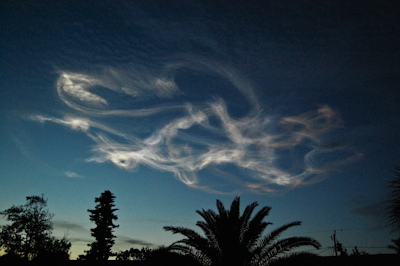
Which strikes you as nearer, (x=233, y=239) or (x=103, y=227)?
(x=233, y=239)

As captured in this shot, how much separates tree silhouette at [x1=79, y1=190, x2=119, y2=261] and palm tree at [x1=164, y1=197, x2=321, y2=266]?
96.3ft

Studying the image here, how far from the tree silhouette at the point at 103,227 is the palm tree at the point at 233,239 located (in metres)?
29.3

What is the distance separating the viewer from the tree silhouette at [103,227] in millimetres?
38062

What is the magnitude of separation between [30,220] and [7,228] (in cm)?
266

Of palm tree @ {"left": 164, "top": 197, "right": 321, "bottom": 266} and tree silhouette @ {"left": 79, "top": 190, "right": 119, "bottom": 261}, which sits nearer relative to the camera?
palm tree @ {"left": 164, "top": 197, "right": 321, "bottom": 266}

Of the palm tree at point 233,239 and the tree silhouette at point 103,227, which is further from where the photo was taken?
the tree silhouette at point 103,227

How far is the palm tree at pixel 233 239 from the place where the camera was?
45.8ft

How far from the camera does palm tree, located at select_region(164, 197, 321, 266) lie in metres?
14.0

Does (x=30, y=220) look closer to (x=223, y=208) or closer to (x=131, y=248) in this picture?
(x=131, y=248)

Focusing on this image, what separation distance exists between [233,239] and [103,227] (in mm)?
31885

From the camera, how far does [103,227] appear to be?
39.4 metres

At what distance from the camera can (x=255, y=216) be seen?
14.8 m

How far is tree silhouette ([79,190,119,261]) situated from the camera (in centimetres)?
3806

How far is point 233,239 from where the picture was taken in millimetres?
14352
